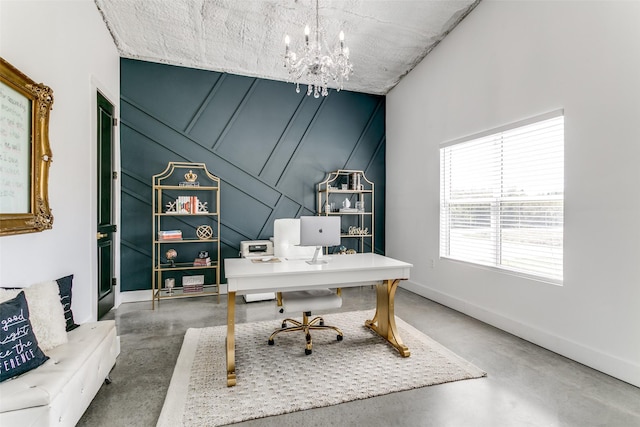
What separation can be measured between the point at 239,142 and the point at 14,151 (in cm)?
282

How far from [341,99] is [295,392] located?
4417mm

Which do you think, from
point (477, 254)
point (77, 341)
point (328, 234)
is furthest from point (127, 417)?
point (477, 254)

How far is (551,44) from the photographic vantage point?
270 centimetres

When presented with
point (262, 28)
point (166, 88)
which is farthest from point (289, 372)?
point (166, 88)

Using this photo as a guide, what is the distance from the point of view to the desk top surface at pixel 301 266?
2.27 m

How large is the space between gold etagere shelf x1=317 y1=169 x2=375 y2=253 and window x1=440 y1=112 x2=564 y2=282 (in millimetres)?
1324

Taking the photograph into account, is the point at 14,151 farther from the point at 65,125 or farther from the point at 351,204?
the point at 351,204

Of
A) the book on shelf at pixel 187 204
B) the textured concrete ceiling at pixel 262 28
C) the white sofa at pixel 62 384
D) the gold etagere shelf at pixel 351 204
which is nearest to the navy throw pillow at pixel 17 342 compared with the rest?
the white sofa at pixel 62 384

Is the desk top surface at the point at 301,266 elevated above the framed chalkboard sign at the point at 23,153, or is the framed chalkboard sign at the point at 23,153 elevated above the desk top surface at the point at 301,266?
the framed chalkboard sign at the point at 23,153

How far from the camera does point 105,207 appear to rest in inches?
142

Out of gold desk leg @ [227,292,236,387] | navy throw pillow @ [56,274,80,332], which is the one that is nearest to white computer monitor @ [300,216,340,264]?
gold desk leg @ [227,292,236,387]

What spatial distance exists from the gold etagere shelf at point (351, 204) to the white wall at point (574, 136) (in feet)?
4.87

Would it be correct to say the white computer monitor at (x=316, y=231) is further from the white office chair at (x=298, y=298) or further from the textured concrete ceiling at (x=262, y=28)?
the textured concrete ceiling at (x=262, y=28)

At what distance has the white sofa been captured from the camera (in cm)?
133
